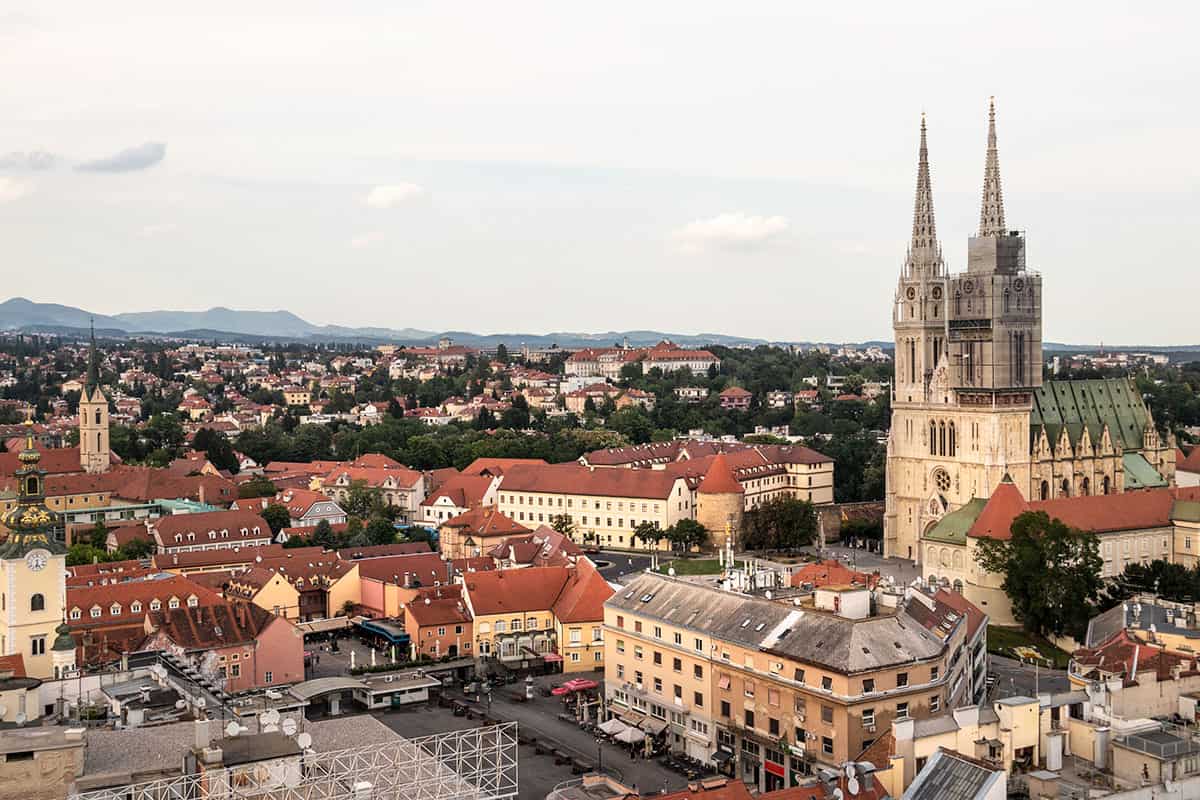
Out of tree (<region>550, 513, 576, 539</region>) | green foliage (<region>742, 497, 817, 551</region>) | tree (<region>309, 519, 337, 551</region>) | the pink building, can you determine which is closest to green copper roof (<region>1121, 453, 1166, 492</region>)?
green foliage (<region>742, 497, 817, 551</region>)

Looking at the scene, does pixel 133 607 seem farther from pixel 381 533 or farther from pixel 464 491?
pixel 464 491

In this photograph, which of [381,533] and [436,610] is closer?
[436,610]

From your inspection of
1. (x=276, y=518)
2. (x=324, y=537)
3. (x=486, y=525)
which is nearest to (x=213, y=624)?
(x=486, y=525)

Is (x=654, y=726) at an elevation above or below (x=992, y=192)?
below

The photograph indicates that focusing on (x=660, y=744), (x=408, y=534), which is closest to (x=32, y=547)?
(x=660, y=744)

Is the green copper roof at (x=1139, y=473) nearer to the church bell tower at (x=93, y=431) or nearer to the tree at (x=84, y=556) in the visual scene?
the tree at (x=84, y=556)

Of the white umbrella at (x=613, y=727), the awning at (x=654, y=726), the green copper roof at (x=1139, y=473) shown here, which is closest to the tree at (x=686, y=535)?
the green copper roof at (x=1139, y=473)

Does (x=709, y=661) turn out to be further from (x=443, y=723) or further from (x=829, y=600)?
(x=443, y=723)
